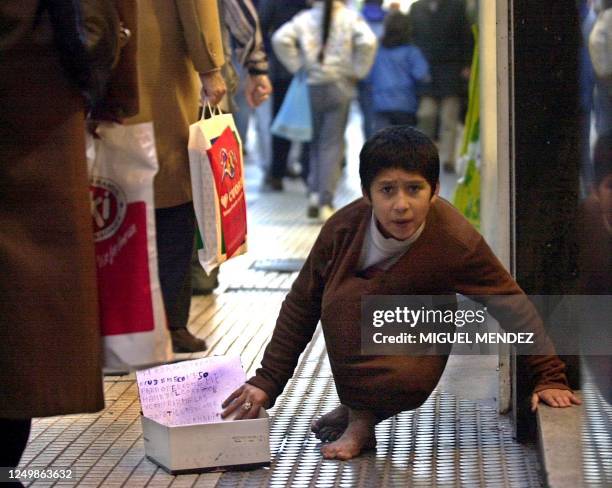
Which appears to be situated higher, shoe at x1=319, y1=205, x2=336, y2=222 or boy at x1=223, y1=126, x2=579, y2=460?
boy at x1=223, y1=126, x2=579, y2=460

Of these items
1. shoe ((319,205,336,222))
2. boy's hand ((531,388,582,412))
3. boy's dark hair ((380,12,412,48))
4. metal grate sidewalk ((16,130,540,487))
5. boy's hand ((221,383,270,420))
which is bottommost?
shoe ((319,205,336,222))

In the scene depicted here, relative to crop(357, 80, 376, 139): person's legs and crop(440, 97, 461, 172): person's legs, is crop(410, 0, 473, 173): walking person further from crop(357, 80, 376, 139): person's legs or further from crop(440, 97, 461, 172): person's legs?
crop(357, 80, 376, 139): person's legs

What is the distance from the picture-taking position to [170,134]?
5.18 meters

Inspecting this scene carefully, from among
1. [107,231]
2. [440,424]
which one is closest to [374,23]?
[440,424]

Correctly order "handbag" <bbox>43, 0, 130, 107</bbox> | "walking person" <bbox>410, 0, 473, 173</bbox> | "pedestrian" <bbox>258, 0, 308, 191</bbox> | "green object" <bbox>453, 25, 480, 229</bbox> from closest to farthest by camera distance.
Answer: "handbag" <bbox>43, 0, 130, 107</bbox>, "green object" <bbox>453, 25, 480, 229</bbox>, "walking person" <bbox>410, 0, 473, 173</bbox>, "pedestrian" <bbox>258, 0, 308, 191</bbox>

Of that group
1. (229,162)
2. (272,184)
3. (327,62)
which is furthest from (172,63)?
(272,184)

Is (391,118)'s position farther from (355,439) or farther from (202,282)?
(355,439)

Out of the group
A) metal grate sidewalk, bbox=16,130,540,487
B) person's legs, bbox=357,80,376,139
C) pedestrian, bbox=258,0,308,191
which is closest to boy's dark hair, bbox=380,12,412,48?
person's legs, bbox=357,80,376,139

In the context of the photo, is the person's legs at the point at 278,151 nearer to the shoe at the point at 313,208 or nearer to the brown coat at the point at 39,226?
the shoe at the point at 313,208

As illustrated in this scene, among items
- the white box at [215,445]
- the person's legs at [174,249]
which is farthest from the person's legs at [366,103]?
the white box at [215,445]

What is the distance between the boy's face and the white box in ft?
2.28

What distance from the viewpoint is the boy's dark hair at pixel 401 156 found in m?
4.14

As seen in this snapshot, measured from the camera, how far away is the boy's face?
4.10m

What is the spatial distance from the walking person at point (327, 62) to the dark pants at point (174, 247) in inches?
195
